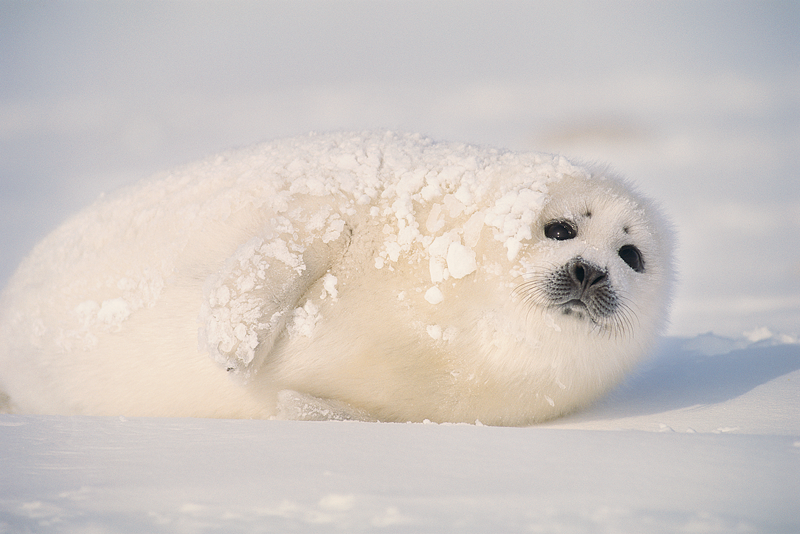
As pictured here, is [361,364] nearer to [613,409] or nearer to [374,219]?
[374,219]

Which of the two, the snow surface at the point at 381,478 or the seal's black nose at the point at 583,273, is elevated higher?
the seal's black nose at the point at 583,273

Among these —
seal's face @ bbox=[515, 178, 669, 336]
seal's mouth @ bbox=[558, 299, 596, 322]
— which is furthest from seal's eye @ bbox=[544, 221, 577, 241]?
seal's mouth @ bbox=[558, 299, 596, 322]

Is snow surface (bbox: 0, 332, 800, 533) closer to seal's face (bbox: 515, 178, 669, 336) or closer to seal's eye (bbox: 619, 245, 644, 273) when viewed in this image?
seal's face (bbox: 515, 178, 669, 336)

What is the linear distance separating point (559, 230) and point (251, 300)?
4.66 ft

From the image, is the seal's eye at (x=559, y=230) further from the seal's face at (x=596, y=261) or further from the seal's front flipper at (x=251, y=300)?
the seal's front flipper at (x=251, y=300)

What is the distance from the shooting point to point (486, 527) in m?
1.45

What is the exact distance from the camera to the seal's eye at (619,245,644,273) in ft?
10.9

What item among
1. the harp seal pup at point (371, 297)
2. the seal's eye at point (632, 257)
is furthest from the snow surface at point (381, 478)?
the seal's eye at point (632, 257)

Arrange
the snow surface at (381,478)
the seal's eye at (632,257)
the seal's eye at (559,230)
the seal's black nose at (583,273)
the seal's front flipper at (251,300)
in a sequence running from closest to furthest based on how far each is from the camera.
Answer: the snow surface at (381,478), the seal's front flipper at (251,300), the seal's black nose at (583,273), the seal's eye at (559,230), the seal's eye at (632,257)

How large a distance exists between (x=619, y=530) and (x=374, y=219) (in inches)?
82.2

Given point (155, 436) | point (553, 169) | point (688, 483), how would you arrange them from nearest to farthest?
point (688, 483), point (155, 436), point (553, 169)

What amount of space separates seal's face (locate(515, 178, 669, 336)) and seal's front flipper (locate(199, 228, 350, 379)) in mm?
995

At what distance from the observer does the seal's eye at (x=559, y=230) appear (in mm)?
3193

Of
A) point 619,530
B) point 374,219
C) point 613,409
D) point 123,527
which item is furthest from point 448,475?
point 613,409
